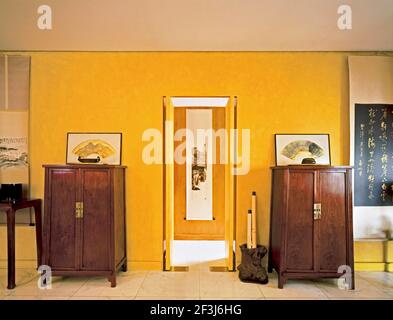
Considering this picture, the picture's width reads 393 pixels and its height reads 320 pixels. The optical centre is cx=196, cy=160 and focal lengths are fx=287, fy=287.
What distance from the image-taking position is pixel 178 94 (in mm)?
3676

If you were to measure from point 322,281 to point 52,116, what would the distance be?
3.87 m

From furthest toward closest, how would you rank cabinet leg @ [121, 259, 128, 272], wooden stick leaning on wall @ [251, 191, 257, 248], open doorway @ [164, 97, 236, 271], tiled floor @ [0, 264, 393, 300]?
open doorway @ [164, 97, 236, 271] < cabinet leg @ [121, 259, 128, 272] < wooden stick leaning on wall @ [251, 191, 257, 248] < tiled floor @ [0, 264, 393, 300]

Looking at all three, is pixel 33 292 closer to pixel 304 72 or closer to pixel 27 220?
pixel 27 220

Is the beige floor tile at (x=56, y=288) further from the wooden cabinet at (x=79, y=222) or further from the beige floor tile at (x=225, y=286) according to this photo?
the beige floor tile at (x=225, y=286)

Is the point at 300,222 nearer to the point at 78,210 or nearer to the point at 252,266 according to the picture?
the point at 252,266

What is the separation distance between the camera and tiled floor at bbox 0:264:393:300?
9.52 ft

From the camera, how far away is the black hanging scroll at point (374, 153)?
11.8 ft

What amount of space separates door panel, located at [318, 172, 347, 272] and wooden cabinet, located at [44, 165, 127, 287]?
89.1 inches

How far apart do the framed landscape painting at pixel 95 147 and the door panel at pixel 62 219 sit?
524 millimetres

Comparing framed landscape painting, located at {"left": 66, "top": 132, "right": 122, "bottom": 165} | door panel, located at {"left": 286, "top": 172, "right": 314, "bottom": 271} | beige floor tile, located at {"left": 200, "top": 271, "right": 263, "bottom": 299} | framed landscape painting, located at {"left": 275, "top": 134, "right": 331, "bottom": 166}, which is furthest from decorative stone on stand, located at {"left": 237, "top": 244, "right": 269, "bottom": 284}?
framed landscape painting, located at {"left": 66, "top": 132, "right": 122, "bottom": 165}

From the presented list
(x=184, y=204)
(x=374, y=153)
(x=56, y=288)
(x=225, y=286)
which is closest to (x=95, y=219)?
(x=56, y=288)

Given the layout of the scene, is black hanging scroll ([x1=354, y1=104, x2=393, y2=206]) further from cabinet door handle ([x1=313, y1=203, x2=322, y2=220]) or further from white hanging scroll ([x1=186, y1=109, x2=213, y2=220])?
white hanging scroll ([x1=186, y1=109, x2=213, y2=220])

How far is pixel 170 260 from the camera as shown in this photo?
368cm

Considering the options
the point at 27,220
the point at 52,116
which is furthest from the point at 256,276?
the point at 52,116
